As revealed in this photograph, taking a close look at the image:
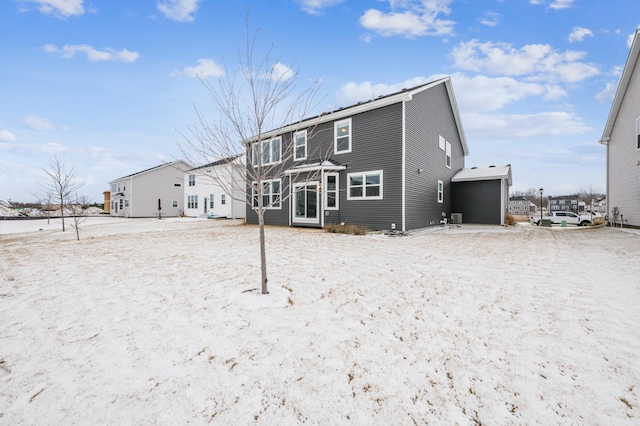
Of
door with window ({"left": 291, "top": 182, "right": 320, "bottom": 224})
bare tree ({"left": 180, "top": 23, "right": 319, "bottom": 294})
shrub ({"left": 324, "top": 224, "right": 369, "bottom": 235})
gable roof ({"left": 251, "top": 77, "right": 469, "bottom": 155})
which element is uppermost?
gable roof ({"left": 251, "top": 77, "right": 469, "bottom": 155})

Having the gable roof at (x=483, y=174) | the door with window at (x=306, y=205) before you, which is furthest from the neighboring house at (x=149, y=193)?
the gable roof at (x=483, y=174)

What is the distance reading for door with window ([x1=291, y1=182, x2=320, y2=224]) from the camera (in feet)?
48.2

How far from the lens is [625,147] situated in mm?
14656

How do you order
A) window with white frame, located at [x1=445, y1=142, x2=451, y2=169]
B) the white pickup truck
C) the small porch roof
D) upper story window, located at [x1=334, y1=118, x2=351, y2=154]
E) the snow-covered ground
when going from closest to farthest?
1. the snow-covered ground
2. the small porch roof
3. upper story window, located at [x1=334, y1=118, x2=351, y2=154]
4. window with white frame, located at [x1=445, y1=142, x2=451, y2=169]
5. the white pickup truck

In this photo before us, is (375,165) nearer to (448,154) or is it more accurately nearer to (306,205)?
(306,205)

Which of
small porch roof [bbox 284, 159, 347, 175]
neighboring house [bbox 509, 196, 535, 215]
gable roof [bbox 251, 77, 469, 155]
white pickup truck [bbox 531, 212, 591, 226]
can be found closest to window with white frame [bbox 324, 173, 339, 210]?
small porch roof [bbox 284, 159, 347, 175]

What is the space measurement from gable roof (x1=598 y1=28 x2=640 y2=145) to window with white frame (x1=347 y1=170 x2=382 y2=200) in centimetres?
1367

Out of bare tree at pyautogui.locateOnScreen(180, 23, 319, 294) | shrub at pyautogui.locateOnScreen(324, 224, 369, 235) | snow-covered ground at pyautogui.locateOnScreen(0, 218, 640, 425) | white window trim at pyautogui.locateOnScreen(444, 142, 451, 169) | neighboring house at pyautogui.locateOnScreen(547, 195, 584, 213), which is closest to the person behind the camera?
snow-covered ground at pyautogui.locateOnScreen(0, 218, 640, 425)

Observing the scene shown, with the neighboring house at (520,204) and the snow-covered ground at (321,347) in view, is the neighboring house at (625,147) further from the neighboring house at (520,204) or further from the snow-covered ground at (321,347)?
the neighboring house at (520,204)

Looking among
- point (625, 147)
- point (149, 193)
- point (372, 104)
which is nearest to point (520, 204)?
point (625, 147)

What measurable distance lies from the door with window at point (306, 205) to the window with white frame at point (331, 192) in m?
0.51

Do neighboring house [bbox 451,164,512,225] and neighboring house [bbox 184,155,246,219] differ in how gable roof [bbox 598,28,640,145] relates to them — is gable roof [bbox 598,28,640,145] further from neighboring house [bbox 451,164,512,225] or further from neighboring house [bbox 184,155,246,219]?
neighboring house [bbox 184,155,246,219]

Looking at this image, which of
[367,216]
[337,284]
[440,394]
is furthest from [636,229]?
[440,394]

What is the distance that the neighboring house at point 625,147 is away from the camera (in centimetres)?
1325
